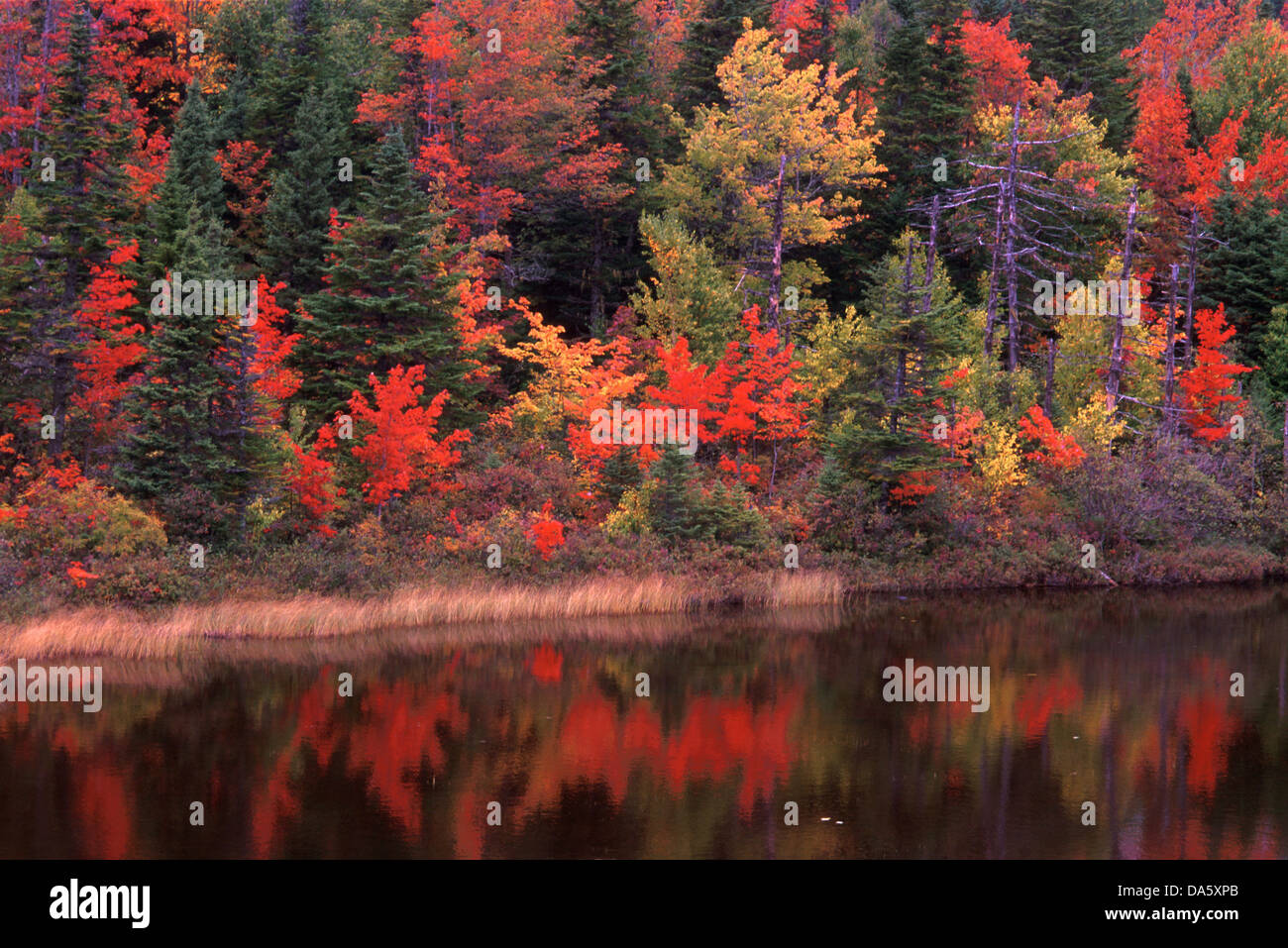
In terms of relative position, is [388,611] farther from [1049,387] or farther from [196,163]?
[1049,387]

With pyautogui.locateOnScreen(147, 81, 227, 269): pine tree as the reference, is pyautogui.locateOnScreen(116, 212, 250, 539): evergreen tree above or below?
below

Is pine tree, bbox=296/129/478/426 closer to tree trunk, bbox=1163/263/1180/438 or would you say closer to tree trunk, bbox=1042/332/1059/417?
tree trunk, bbox=1042/332/1059/417

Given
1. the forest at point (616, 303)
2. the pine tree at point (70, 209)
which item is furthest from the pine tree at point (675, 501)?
the pine tree at point (70, 209)

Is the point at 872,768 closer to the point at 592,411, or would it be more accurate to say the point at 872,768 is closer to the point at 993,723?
the point at 993,723

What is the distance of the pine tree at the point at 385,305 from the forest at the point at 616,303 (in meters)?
0.17

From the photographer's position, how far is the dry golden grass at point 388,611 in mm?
28047

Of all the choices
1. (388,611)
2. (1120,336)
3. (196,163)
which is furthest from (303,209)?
(1120,336)

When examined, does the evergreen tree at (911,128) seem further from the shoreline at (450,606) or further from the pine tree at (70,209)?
the pine tree at (70,209)

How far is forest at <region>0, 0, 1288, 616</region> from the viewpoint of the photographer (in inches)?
1368

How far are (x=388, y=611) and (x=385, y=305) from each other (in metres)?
10.5

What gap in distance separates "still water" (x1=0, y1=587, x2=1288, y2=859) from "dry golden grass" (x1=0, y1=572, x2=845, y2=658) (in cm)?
97

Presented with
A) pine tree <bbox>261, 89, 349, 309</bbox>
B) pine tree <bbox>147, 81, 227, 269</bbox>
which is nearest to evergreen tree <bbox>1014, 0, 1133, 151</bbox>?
pine tree <bbox>261, 89, 349, 309</bbox>

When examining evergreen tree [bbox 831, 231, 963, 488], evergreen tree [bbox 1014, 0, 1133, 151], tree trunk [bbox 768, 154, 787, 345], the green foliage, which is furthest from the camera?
evergreen tree [bbox 1014, 0, 1133, 151]

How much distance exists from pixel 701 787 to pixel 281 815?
6582 mm
